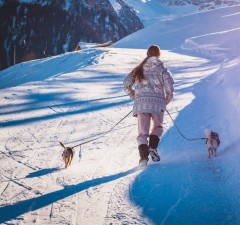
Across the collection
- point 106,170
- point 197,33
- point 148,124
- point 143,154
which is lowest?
point 106,170

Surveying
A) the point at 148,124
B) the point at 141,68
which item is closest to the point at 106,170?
the point at 148,124

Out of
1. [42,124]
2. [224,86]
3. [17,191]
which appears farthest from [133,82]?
[224,86]

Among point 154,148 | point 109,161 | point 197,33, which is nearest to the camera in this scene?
point 154,148

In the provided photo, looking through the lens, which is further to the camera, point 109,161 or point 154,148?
point 109,161

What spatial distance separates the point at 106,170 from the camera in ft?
16.2

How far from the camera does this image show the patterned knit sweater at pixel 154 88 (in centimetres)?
539

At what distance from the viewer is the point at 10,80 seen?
22.1m

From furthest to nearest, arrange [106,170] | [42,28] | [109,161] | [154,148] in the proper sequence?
1. [42,28]
2. [109,161]
3. [154,148]
4. [106,170]

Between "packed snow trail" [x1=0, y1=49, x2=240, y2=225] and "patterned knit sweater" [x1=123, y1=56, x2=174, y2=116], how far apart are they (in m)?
A: 0.72

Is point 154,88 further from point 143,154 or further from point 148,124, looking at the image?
point 143,154

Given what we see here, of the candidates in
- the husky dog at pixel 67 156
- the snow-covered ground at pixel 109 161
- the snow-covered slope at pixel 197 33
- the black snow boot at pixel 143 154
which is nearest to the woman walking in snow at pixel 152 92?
the black snow boot at pixel 143 154

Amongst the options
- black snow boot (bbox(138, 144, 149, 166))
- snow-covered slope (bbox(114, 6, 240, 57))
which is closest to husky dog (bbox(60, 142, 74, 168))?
black snow boot (bbox(138, 144, 149, 166))

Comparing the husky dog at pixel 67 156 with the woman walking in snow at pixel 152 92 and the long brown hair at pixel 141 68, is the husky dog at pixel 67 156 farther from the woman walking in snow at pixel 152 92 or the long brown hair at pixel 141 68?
the long brown hair at pixel 141 68

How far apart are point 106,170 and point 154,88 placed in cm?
131
